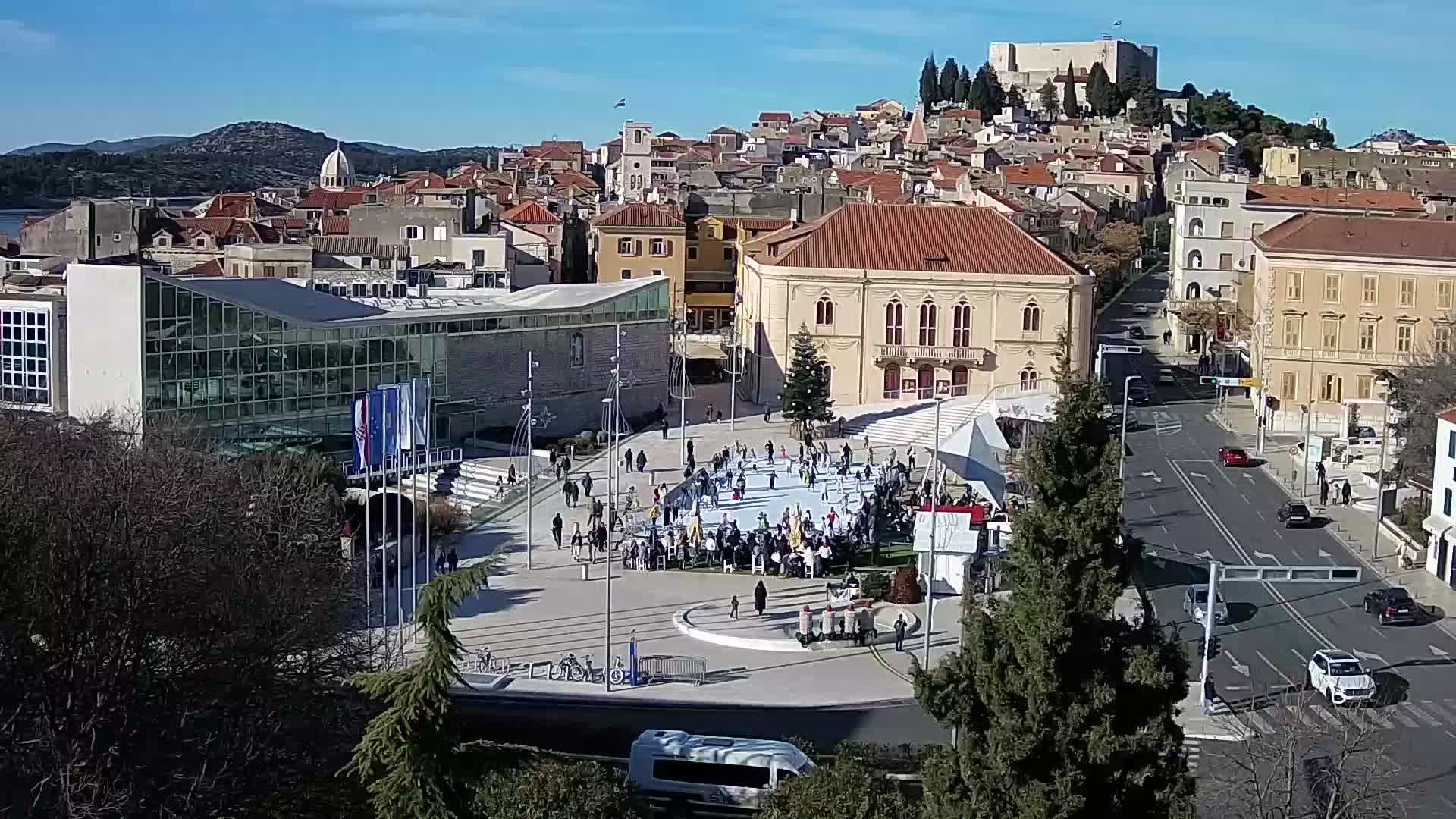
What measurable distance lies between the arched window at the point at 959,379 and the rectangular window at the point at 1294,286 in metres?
8.92

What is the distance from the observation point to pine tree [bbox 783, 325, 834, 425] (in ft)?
151

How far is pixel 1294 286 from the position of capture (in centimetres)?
5028

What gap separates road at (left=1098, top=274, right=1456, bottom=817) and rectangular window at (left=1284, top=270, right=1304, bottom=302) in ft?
15.4

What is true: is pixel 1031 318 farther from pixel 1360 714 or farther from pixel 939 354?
pixel 1360 714

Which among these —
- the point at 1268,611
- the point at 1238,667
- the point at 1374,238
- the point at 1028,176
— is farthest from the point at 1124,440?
the point at 1028,176

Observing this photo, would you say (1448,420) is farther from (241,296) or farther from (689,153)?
(689,153)

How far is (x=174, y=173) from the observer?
194250mm

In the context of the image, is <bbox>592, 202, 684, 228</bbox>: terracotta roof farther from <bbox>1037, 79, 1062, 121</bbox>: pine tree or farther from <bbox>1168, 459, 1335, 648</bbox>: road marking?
<bbox>1037, 79, 1062, 121</bbox>: pine tree

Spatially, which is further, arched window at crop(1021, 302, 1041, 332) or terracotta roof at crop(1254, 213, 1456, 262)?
arched window at crop(1021, 302, 1041, 332)

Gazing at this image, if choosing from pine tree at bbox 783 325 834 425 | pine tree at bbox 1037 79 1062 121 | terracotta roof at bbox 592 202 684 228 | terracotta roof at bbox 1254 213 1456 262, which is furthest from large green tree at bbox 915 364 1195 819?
pine tree at bbox 1037 79 1062 121

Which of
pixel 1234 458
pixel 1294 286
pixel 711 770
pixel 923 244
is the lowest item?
pixel 711 770

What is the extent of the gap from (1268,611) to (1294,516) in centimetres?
805

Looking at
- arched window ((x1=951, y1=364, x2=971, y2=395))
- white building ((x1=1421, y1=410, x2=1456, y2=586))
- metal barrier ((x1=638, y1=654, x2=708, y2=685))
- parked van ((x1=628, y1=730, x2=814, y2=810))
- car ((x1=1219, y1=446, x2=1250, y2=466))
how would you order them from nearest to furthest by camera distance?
parked van ((x1=628, y1=730, x2=814, y2=810)) < metal barrier ((x1=638, y1=654, x2=708, y2=685)) < white building ((x1=1421, y1=410, x2=1456, y2=586)) < car ((x1=1219, y1=446, x2=1250, y2=466)) < arched window ((x1=951, y1=364, x2=971, y2=395))

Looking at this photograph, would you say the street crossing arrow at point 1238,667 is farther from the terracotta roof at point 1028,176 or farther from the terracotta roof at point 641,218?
the terracotta roof at point 1028,176
